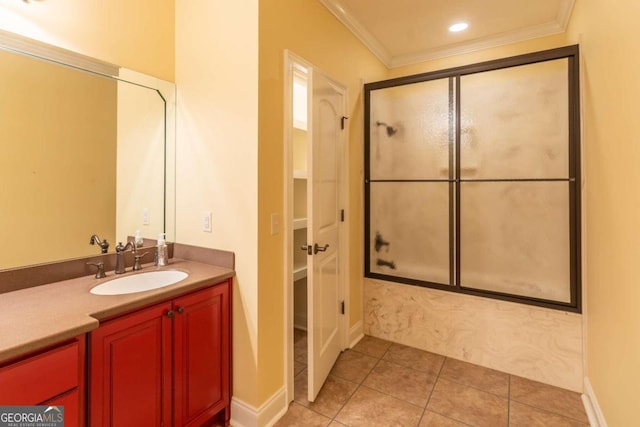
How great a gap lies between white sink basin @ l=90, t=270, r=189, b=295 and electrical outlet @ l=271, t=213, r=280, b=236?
53 centimetres

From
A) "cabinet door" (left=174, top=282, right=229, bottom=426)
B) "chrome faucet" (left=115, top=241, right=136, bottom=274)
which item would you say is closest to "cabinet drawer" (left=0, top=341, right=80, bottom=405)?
"cabinet door" (left=174, top=282, right=229, bottom=426)

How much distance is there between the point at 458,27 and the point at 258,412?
329 centimetres

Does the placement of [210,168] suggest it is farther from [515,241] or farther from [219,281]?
[515,241]

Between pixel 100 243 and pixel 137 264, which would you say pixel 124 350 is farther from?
pixel 100 243

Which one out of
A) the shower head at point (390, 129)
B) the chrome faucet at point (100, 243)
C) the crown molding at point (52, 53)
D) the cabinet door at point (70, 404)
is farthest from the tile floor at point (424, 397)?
the crown molding at point (52, 53)

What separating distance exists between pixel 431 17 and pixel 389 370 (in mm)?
2830

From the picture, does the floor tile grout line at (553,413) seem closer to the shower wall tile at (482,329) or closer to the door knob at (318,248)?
the shower wall tile at (482,329)

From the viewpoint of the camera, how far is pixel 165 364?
58.5 inches

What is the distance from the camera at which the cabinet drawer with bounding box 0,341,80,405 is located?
37.7 inches

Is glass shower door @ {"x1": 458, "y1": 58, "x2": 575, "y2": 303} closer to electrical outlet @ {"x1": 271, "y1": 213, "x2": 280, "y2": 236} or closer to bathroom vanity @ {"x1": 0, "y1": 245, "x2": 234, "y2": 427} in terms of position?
electrical outlet @ {"x1": 271, "y1": 213, "x2": 280, "y2": 236}

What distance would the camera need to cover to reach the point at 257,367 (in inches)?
68.9

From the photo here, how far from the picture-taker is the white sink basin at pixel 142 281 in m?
1.66

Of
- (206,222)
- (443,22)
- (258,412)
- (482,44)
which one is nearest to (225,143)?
(206,222)

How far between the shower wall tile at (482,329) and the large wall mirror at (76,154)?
193 cm
